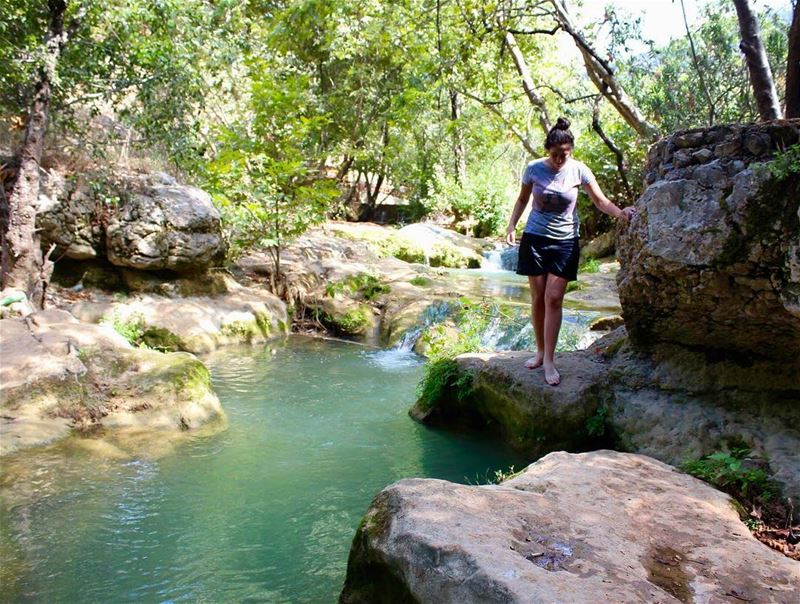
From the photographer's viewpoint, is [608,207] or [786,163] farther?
[608,207]

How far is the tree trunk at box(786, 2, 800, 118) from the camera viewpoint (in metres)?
4.41

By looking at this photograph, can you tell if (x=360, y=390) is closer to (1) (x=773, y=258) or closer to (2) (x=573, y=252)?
(2) (x=573, y=252)

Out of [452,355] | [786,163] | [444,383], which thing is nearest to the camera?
[786,163]

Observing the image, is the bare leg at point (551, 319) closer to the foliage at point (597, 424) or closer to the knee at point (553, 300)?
the knee at point (553, 300)

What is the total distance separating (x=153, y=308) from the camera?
931 centimetres

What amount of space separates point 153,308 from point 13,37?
392cm

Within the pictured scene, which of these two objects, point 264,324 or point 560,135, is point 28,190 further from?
point 560,135

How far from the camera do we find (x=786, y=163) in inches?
130

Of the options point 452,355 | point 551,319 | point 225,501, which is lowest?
point 225,501

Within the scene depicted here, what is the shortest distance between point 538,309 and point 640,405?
3.40 ft

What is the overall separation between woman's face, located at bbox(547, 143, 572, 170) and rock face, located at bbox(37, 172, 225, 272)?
6807 millimetres

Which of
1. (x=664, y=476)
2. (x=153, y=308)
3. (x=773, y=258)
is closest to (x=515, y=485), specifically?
(x=664, y=476)

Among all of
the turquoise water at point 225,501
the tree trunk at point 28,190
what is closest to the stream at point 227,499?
the turquoise water at point 225,501

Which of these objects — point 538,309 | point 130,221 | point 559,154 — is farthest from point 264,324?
point 559,154
